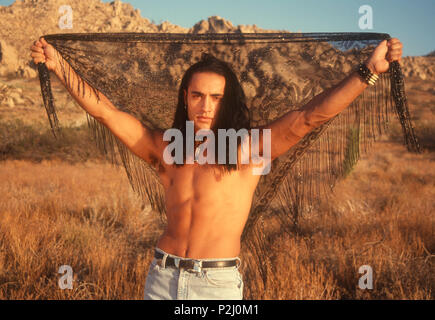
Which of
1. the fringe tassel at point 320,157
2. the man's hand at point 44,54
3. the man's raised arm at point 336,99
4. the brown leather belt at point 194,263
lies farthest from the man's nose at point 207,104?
the man's hand at point 44,54

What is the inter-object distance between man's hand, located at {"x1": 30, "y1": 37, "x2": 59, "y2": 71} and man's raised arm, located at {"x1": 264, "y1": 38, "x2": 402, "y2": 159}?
1.50 m

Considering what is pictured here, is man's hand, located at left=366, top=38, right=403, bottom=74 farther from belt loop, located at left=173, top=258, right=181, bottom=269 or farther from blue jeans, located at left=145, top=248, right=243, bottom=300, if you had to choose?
belt loop, located at left=173, top=258, right=181, bottom=269

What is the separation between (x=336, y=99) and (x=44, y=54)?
1817mm

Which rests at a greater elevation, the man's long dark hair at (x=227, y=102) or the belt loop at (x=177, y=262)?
the man's long dark hair at (x=227, y=102)

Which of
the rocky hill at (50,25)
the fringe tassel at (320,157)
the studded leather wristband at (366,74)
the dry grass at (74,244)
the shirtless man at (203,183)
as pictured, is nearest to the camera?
the studded leather wristband at (366,74)

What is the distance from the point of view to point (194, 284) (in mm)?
1969

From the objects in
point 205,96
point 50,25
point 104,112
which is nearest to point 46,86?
point 104,112

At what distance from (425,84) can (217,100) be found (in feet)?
165

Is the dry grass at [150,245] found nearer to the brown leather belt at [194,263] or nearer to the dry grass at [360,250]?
the dry grass at [360,250]

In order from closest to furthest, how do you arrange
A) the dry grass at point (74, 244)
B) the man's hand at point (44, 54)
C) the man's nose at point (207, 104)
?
the man's nose at point (207, 104)
the man's hand at point (44, 54)
the dry grass at point (74, 244)

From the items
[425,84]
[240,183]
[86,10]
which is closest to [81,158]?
[240,183]

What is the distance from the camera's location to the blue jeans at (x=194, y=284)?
6.43 feet
